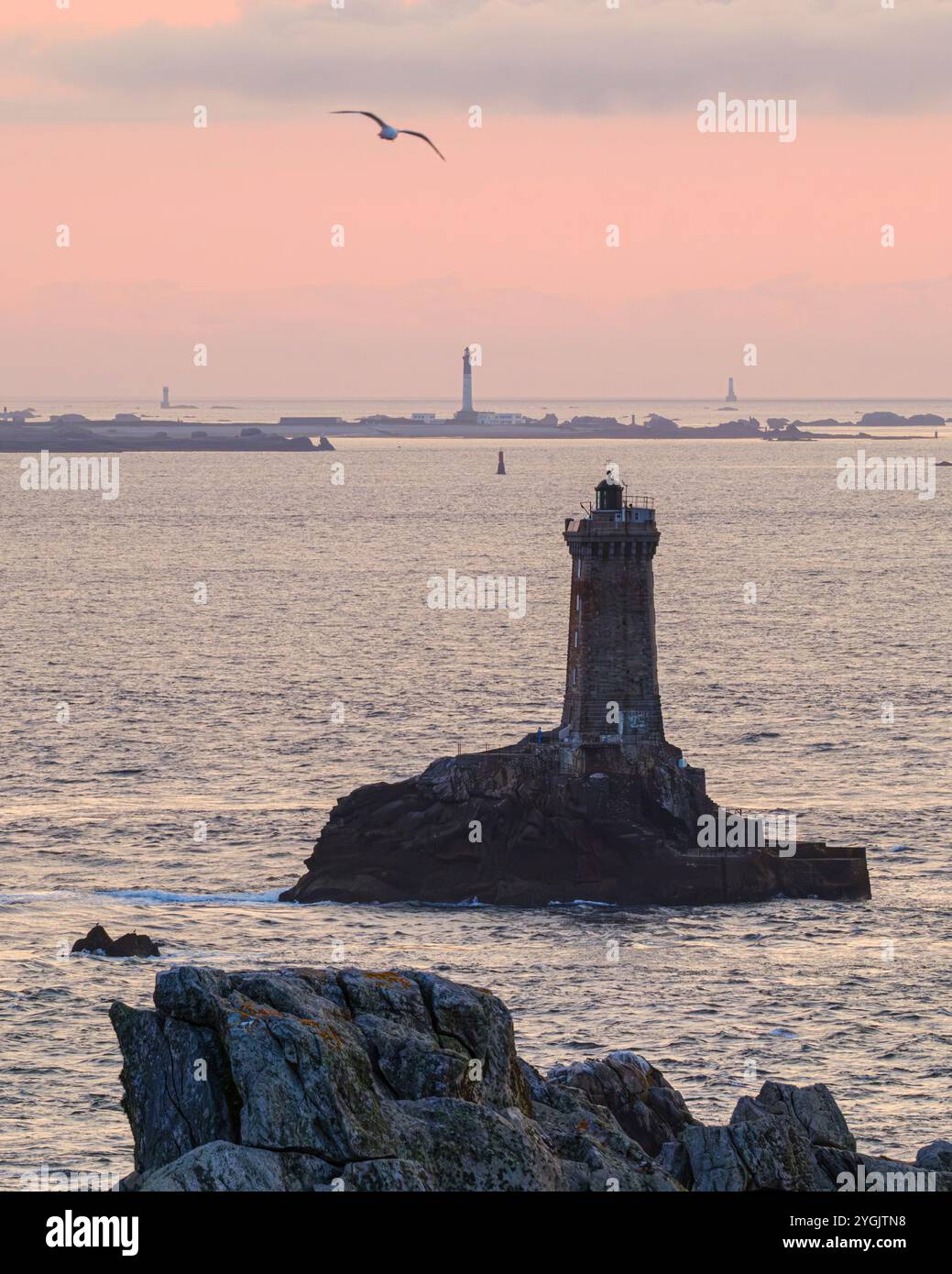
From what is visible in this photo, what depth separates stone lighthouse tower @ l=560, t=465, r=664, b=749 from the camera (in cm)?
7394

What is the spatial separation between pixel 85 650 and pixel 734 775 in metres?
59.6

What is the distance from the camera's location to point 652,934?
6612cm

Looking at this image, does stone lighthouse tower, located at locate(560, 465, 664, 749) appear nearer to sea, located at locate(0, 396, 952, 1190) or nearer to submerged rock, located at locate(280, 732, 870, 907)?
submerged rock, located at locate(280, 732, 870, 907)

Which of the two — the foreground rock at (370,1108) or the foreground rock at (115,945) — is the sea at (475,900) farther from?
the foreground rock at (370,1108)

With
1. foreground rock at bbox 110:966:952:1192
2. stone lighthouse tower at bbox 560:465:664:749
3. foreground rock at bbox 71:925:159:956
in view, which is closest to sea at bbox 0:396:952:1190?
foreground rock at bbox 71:925:159:956

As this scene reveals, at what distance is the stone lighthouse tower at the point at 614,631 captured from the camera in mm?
73938

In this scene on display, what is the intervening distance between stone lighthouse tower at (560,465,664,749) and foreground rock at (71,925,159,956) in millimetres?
19212

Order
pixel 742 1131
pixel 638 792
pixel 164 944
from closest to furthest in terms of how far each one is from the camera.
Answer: pixel 742 1131
pixel 164 944
pixel 638 792

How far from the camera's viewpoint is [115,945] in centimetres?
6156

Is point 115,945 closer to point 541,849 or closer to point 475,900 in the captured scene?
point 475,900

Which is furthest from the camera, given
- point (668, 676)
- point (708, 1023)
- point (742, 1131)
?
point (668, 676)

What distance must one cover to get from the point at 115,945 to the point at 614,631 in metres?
22.3

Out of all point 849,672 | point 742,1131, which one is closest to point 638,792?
point 742,1131

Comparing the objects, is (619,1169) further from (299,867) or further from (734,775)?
(734,775)
